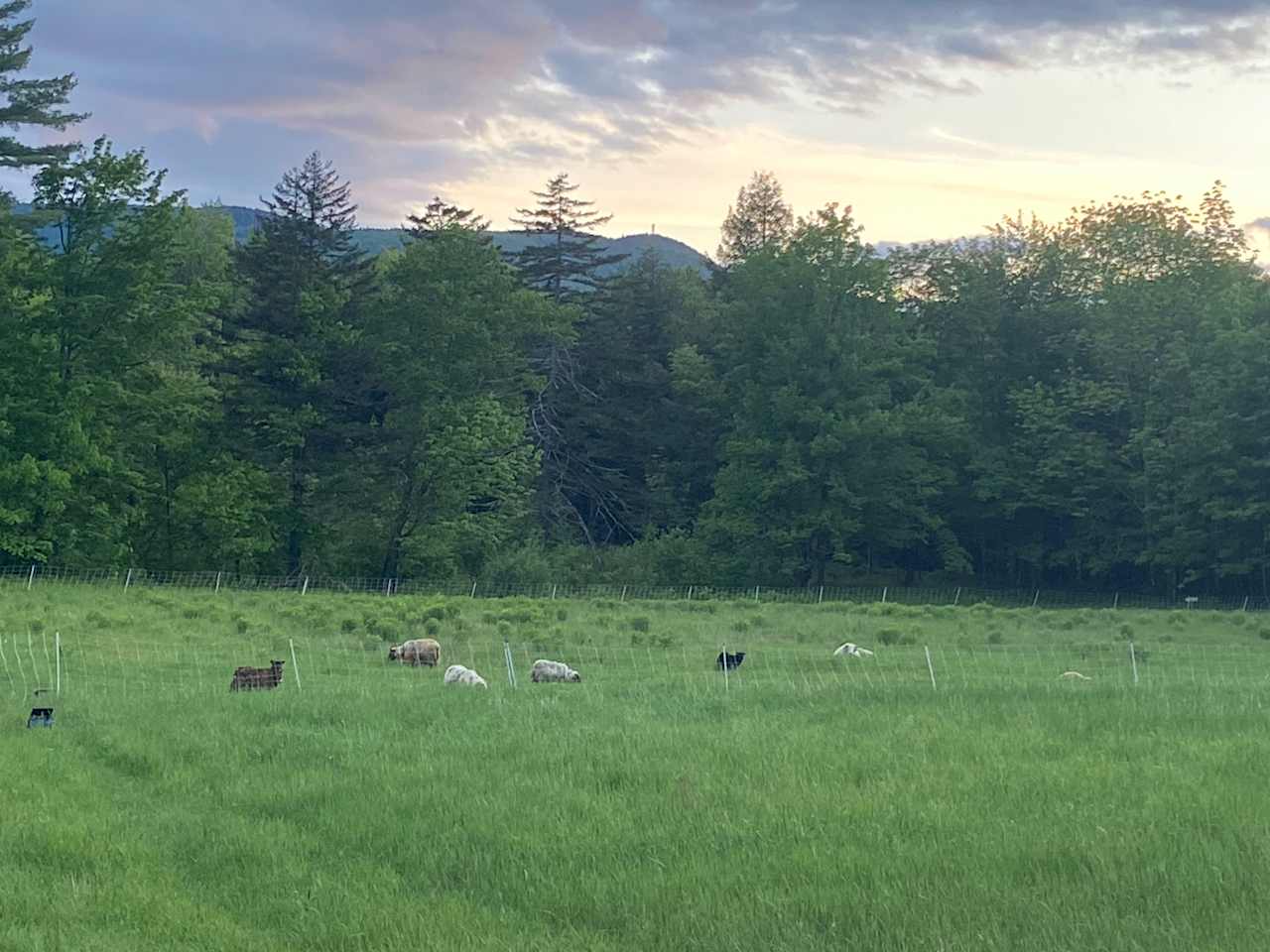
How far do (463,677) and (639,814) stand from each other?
8673 mm

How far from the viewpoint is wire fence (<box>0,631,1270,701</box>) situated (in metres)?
16.2

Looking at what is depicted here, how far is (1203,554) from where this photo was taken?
154 feet

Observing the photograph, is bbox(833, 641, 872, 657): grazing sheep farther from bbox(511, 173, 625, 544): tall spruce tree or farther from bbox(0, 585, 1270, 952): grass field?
bbox(511, 173, 625, 544): tall spruce tree

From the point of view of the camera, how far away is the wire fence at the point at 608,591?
38.4 metres

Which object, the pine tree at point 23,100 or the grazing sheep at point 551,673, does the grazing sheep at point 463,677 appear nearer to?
the grazing sheep at point 551,673

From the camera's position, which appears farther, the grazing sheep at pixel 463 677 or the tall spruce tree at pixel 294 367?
the tall spruce tree at pixel 294 367

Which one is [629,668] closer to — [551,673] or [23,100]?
[551,673]

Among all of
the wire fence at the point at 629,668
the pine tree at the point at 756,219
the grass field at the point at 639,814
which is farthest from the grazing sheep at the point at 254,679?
the pine tree at the point at 756,219

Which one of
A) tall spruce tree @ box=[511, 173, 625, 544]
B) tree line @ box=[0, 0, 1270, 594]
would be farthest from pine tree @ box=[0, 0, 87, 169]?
tall spruce tree @ box=[511, 173, 625, 544]

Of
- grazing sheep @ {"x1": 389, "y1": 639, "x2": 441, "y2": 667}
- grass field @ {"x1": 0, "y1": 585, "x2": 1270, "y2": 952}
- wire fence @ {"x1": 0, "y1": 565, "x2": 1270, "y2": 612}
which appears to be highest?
grass field @ {"x1": 0, "y1": 585, "x2": 1270, "y2": 952}

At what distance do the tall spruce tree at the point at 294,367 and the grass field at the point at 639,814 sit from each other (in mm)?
29285

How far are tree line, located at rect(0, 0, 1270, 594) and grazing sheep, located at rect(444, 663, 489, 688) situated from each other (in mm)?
26141

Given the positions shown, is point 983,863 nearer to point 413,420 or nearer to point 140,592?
point 140,592

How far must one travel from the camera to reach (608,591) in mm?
43406
